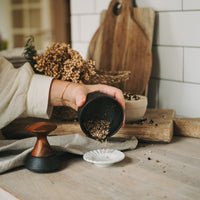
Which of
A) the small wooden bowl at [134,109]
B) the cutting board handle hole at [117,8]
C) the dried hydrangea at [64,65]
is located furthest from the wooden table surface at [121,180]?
the cutting board handle hole at [117,8]

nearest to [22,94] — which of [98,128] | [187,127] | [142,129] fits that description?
[98,128]

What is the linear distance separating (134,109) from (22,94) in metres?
0.34

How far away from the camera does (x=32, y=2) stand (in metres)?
4.24

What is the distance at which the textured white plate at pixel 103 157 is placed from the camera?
802mm

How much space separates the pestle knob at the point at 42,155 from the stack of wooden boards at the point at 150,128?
241 millimetres

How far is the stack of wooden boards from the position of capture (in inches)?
38.6

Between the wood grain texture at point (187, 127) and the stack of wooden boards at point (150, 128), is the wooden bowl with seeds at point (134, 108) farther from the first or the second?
the wood grain texture at point (187, 127)

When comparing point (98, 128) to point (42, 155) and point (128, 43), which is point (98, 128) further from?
point (128, 43)

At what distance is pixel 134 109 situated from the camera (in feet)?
3.26

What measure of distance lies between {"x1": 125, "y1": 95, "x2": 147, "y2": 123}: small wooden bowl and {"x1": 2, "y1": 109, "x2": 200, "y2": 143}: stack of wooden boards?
0.07ft

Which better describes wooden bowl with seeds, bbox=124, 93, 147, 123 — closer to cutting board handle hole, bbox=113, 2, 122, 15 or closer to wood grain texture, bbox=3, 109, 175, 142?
wood grain texture, bbox=3, 109, 175, 142

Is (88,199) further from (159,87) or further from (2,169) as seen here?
(159,87)

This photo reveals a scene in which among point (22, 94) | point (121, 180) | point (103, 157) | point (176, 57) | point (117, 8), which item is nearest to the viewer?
point (121, 180)

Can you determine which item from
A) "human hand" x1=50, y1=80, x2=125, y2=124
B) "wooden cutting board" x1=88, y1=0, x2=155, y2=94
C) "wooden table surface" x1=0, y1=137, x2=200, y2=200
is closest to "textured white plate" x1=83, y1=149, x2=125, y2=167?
"wooden table surface" x1=0, y1=137, x2=200, y2=200
